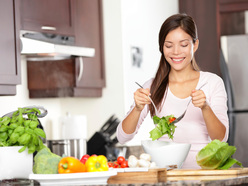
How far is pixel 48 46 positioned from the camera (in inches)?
133

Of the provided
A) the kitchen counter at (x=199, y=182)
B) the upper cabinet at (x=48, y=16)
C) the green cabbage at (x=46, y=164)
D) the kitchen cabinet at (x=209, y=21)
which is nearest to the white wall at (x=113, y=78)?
the upper cabinet at (x=48, y=16)

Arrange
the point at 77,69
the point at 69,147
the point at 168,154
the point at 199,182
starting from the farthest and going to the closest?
the point at 77,69 < the point at 69,147 < the point at 168,154 < the point at 199,182

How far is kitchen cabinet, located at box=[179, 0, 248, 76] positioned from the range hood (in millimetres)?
1568

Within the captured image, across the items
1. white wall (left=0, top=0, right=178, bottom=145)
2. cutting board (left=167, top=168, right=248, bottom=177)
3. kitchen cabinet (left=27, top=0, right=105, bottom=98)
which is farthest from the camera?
white wall (left=0, top=0, right=178, bottom=145)

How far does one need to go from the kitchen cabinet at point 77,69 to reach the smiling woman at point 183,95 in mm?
1347

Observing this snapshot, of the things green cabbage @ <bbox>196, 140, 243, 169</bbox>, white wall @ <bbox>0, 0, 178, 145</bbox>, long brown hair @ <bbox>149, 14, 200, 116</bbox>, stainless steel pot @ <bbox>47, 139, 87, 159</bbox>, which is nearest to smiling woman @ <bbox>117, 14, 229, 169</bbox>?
long brown hair @ <bbox>149, 14, 200, 116</bbox>

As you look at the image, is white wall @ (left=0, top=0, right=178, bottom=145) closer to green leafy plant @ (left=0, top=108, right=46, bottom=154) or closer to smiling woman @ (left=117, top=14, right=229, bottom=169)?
smiling woman @ (left=117, top=14, right=229, bottom=169)

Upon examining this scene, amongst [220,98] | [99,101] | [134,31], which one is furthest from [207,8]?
[220,98]

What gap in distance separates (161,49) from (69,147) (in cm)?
110

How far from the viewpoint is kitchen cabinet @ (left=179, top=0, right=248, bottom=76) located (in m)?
4.90

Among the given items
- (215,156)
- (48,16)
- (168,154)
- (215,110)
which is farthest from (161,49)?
(48,16)

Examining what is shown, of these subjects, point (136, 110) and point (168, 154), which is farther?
point (136, 110)

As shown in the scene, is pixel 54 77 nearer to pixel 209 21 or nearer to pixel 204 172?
pixel 209 21

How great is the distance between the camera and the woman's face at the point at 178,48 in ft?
8.01
